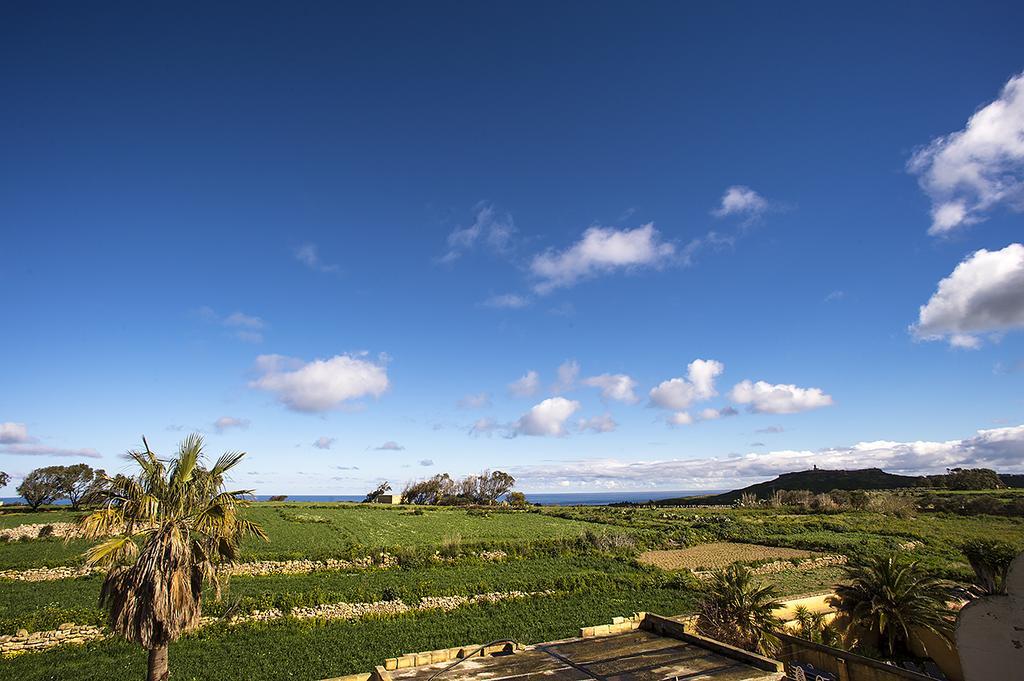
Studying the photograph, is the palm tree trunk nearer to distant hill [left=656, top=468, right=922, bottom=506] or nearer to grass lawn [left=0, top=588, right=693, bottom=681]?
grass lawn [left=0, top=588, right=693, bottom=681]

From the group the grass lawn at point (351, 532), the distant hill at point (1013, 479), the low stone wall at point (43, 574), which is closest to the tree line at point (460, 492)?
the grass lawn at point (351, 532)

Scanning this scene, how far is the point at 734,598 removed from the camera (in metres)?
19.9

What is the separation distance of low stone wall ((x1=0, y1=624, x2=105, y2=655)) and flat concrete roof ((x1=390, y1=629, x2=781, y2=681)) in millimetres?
19439

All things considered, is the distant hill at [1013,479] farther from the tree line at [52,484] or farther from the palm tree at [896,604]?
the tree line at [52,484]

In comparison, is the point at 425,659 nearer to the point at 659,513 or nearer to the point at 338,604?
Answer: the point at 338,604

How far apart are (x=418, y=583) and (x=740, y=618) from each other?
20.3m

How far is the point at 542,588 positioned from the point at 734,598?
15.5 metres

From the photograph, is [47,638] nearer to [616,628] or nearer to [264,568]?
[264,568]

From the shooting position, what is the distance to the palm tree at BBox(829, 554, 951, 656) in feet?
63.5

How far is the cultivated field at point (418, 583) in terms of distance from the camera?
19641mm

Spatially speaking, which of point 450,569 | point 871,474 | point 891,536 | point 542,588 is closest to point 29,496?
point 450,569

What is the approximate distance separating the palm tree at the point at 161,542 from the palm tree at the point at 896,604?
22.7 meters

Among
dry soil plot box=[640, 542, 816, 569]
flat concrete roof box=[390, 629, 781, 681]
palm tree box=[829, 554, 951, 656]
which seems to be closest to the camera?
flat concrete roof box=[390, 629, 781, 681]

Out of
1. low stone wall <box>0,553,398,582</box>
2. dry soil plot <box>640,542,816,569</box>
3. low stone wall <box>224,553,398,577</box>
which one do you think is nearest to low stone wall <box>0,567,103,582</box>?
low stone wall <box>0,553,398,582</box>
